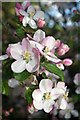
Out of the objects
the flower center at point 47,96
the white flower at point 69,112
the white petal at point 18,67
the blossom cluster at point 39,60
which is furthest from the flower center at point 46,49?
the white flower at point 69,112

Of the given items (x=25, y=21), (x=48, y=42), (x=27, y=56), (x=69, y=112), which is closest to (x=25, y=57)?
(x=27, y=56)

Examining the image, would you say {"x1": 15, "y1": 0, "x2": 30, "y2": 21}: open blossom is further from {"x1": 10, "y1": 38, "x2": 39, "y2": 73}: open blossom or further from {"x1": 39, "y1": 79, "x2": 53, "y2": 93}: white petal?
{"x1": 39, "y1": 79, "x2": 53, "y2": 93}: white petal

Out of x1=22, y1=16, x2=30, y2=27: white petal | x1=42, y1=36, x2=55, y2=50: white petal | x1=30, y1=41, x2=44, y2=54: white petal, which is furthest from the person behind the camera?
x1=22, y1=16, x2=30, y2=27: white petal

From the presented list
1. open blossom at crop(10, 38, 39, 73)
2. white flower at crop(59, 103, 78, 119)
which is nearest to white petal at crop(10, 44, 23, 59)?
open blossom at crop(10, 38, 39, 73)

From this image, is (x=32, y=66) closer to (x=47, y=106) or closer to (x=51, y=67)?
(x=51, y=67)

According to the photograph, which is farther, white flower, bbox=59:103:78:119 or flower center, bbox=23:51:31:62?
white flower, bbox=59:103:78:119

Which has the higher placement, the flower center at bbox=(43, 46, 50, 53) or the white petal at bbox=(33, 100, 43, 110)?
the flower center at bbox=(43, 46, 50, 53)

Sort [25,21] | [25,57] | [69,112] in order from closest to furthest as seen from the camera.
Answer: [25,57] → [25,21] → [69,112]

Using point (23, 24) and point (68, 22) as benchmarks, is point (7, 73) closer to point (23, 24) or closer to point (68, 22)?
point (23, 24)

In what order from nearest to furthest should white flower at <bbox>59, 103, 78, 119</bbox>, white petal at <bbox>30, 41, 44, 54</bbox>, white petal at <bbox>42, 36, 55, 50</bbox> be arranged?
white petal at <bbox>30, 41, 44, 54</bbox>
white petal at <bbox>42, 36, 55, 50</bbox>
white flower at <bbox>59, 103, 78, 119</bbox>
